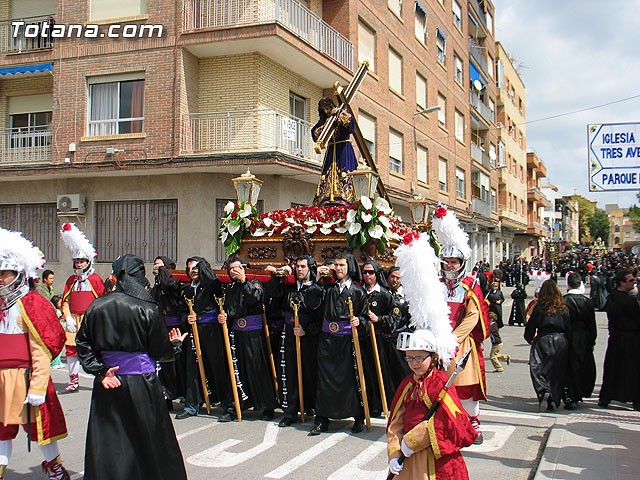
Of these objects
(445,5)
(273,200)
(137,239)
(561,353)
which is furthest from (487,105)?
(561,353)

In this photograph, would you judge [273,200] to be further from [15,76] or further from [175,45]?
[15,76]

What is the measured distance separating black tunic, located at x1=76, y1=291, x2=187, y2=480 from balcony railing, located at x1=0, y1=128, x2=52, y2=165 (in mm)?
14605

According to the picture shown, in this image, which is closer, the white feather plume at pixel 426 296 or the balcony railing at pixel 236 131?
the white feather plume at pixel 426 296

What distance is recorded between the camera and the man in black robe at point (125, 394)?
420cm

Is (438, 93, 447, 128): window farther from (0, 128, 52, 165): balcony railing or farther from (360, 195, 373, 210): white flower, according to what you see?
(360, 195, 373, 210): white flower

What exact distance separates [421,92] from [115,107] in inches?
593

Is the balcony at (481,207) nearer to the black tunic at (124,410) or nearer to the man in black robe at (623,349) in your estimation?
the man in black robe at (623,349)

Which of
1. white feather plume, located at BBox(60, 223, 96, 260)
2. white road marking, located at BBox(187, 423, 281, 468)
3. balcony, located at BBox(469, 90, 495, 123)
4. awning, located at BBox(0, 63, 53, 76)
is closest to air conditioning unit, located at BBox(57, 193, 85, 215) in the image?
awning, located at BBox(0, 63, 53, 76)

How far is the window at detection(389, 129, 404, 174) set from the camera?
22.9 meters

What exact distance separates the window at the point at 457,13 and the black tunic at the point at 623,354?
28010 millimetres

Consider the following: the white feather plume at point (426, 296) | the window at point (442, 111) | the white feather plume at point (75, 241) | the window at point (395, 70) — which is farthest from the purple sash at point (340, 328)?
the window at point (442, 111)

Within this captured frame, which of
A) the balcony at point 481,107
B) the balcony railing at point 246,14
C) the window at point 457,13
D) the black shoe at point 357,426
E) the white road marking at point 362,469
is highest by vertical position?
the window at point 457,13

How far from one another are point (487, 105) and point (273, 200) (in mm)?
28178

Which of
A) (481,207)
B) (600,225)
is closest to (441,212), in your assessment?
(481,207)
